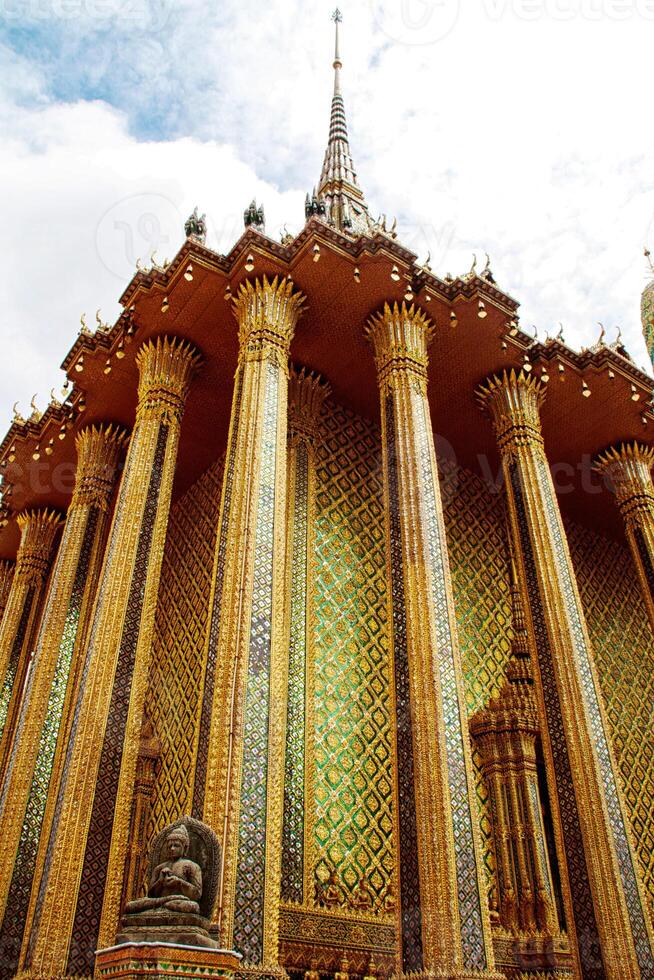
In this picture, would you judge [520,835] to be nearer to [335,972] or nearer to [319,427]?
[335,972]

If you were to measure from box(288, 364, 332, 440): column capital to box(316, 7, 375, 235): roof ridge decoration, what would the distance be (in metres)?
3.38

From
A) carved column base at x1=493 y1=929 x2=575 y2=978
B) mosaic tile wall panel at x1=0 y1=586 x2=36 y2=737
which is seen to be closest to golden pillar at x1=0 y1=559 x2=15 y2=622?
mosaic tile wall panel at x1=0 y1=586 x2=36 y2=737

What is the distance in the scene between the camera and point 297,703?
8.39 metres

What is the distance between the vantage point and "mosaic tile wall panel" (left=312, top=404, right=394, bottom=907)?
8.14 m

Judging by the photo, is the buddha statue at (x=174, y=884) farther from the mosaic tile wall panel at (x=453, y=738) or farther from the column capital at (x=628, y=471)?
the column capital at (x=628, y=471)

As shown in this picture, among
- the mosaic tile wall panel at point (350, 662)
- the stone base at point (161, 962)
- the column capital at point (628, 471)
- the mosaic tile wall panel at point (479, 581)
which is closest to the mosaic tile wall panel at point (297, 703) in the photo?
the mosaic tile wall panel at point (350, 662)

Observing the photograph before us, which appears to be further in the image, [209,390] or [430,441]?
[209,390]

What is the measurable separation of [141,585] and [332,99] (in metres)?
12.7

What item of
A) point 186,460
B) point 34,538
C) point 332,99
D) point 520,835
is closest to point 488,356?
point 186,460

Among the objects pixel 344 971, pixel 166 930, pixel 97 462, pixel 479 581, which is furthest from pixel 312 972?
pixel 97 462

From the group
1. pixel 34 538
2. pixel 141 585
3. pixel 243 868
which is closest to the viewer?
pixel 243 868

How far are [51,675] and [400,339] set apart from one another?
18.8 ft

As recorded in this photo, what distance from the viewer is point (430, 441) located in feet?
28.1

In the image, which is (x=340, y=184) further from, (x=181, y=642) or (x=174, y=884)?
(x=174, y=884)
